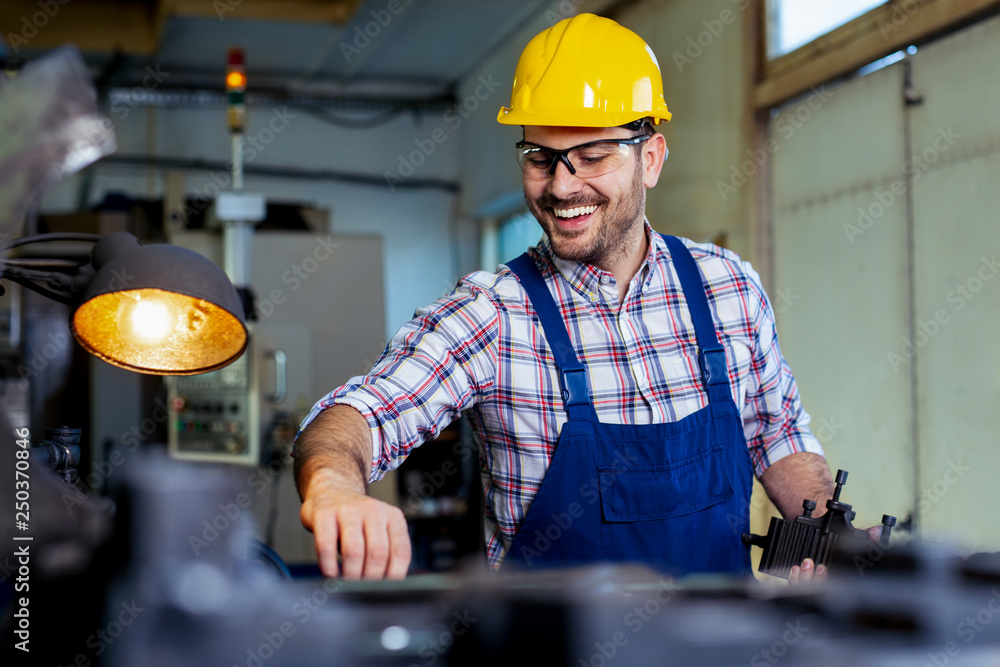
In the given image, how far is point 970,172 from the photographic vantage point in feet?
7.31

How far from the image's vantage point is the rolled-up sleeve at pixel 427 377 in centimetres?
119

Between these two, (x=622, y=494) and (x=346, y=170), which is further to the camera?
(x=346, y=170)

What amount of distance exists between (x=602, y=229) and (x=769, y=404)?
0.41 metres

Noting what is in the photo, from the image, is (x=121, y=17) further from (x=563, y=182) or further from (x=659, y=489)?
(x=659, y=489)

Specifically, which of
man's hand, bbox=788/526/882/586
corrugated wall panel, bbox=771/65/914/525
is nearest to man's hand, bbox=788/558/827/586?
man's hand, bbox=788/526/882/586

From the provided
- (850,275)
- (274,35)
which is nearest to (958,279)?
(850,275)

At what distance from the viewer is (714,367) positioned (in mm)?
1390

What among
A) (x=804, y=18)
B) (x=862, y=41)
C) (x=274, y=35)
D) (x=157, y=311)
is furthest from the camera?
(x=274, y=35)

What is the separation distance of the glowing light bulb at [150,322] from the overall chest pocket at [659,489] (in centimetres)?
63

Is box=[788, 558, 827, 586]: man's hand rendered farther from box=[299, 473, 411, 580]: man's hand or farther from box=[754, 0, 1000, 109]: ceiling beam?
box=[754, 0, 1000, 109]: ceiling beam

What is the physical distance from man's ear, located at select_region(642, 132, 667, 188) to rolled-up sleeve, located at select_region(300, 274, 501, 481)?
0.33m

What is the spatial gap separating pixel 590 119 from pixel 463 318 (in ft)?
1.19

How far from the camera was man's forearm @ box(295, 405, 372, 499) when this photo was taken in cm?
98

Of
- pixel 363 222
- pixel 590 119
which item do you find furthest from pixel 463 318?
pixel 363 222
